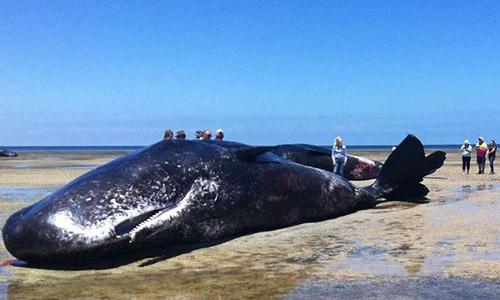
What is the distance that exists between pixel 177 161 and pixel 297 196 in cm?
230

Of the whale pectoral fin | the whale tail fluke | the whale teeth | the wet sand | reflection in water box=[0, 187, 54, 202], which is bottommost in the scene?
reflection in water box=[0, 187, 54, 202]

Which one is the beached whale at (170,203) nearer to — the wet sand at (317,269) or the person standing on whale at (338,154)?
the wet sand at (317,269)

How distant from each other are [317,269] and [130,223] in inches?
90.1

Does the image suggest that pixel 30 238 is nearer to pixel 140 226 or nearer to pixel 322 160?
pixel 140 226

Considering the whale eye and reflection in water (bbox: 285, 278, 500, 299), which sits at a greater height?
the whale eye

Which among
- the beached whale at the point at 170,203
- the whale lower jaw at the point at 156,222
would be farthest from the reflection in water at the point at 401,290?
the beached whale at the point at 170,203

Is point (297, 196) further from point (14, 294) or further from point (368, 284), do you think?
point (14, 294)

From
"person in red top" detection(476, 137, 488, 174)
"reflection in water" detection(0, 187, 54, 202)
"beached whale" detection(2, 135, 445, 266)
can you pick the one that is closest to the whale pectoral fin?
"beached whale" detection(2, 135, 445, 266)

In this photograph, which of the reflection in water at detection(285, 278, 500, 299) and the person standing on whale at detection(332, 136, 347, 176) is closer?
the reflection in water at detection(285, 278, 500, 299)

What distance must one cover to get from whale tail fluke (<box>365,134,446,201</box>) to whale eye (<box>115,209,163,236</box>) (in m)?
5.34

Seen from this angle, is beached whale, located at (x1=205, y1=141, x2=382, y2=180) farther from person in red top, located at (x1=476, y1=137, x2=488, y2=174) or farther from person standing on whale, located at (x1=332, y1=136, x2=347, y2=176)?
person in red top, located at (x1=476, y1=137, x2=488, y2=174)

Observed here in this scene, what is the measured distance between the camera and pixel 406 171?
1170 centimetres

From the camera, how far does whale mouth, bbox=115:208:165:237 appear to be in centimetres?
671

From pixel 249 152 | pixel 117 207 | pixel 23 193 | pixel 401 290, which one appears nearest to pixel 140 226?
pixel 117 207
